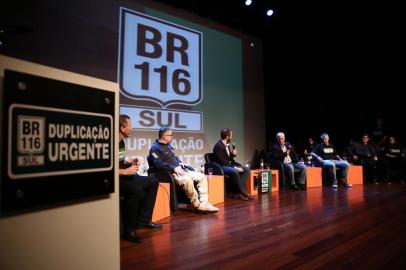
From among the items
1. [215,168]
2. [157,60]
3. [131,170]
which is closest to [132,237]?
[131,170]

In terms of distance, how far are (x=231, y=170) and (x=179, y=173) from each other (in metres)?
1.21

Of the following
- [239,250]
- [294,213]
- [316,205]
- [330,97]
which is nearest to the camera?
[239,250]

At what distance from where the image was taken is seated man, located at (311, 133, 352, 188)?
19.8ft

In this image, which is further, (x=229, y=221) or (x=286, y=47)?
(x=286, y=47)

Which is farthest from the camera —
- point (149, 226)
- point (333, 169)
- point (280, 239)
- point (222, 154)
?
point (333, 169)

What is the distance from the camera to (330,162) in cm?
609

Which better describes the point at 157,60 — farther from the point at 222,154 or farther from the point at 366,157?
the point at 366,157

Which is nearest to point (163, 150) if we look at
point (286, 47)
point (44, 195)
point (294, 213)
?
point (294, 213)

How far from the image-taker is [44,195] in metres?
0.76

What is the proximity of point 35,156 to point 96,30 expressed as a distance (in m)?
3.93

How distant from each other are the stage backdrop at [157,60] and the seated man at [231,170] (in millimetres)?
661

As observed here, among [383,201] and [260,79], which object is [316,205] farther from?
[260,79]

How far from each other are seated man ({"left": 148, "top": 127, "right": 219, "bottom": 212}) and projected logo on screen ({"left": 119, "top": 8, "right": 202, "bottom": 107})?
1204 millimetres

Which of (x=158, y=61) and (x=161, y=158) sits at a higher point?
(x=158, y=61)
